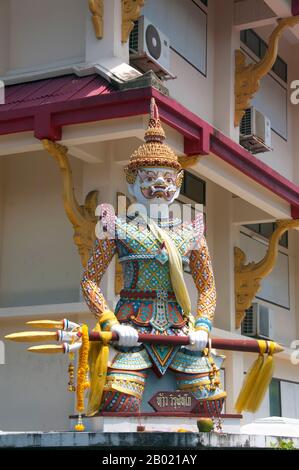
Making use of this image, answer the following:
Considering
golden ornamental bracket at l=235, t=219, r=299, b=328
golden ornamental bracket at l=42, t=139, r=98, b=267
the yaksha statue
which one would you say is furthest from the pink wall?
the yaksha statue

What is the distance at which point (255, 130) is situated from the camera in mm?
13688

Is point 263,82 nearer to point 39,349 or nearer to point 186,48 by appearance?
point 186,48

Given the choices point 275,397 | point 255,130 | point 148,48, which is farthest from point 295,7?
point 275,397

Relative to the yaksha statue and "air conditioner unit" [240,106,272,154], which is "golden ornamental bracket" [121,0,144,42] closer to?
the yaksha statue

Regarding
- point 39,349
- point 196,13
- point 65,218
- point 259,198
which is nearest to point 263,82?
point 196,13

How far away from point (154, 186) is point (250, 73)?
548 centimetres

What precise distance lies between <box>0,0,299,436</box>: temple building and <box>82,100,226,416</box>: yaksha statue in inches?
9.8

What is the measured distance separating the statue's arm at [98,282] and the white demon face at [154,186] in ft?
1.49

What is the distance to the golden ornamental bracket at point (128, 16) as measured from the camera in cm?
1045

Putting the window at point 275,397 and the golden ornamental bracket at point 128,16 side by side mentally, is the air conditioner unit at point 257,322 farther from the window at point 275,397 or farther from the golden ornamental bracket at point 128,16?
the golden ornamental bracket at point 128,16

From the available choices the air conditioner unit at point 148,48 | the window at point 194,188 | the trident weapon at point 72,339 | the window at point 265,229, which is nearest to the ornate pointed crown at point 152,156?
the trident weapon at point 72,339

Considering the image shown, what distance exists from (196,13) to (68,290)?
4.38 meters

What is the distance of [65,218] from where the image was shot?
11133mm

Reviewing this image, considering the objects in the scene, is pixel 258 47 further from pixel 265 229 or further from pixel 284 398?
pixel 284 398
